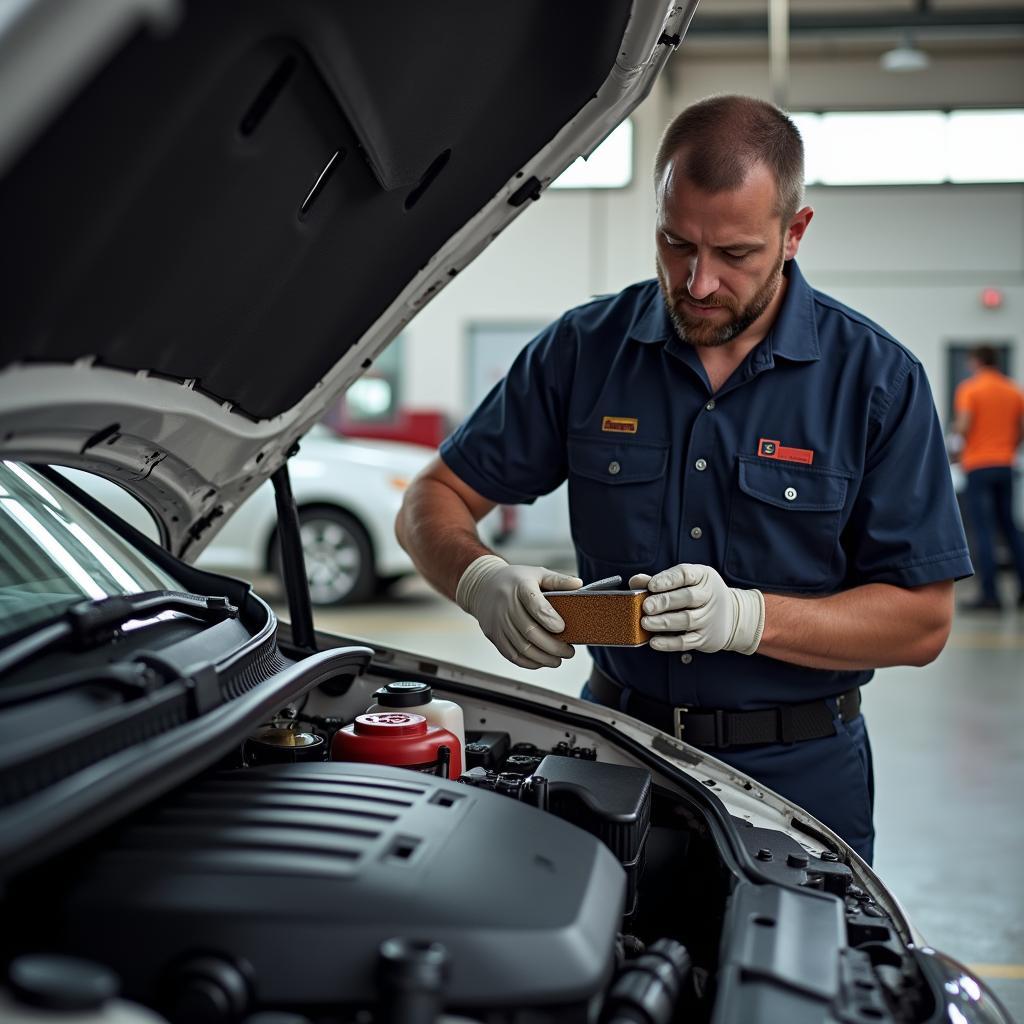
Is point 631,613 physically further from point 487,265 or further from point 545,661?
point 487,265

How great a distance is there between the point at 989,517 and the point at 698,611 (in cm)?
620

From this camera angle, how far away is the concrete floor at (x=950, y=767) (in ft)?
9.27

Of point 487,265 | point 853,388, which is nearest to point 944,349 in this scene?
point 487,265

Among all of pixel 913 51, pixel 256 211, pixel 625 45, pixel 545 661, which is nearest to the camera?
pixel 256 211

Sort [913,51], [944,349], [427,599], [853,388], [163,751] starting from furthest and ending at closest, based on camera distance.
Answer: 1. [944,349]
2. [913,51]
3. [427,599]
4. [853,388]
5. [163,751]

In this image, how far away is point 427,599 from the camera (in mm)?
6934

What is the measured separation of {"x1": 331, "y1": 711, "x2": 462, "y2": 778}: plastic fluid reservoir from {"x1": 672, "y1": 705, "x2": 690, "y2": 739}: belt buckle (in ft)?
1.77

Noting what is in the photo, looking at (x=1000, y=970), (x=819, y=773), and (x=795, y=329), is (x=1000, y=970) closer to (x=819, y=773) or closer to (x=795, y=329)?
(x=819, y=773)

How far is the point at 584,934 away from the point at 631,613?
67cm

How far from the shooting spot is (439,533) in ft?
6.43

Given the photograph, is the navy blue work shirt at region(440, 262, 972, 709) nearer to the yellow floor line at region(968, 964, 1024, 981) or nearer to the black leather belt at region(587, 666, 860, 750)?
the black leather belt at region(587, 666, 860, 750)

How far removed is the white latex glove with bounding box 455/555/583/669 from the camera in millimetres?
1608

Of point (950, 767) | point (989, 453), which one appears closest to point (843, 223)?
point (989, 453)

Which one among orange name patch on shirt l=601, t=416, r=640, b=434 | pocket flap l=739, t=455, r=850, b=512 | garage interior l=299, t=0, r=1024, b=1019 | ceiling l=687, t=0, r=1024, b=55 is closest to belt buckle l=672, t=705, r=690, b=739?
pocket flap l=739, t=455, r=850, b=512
